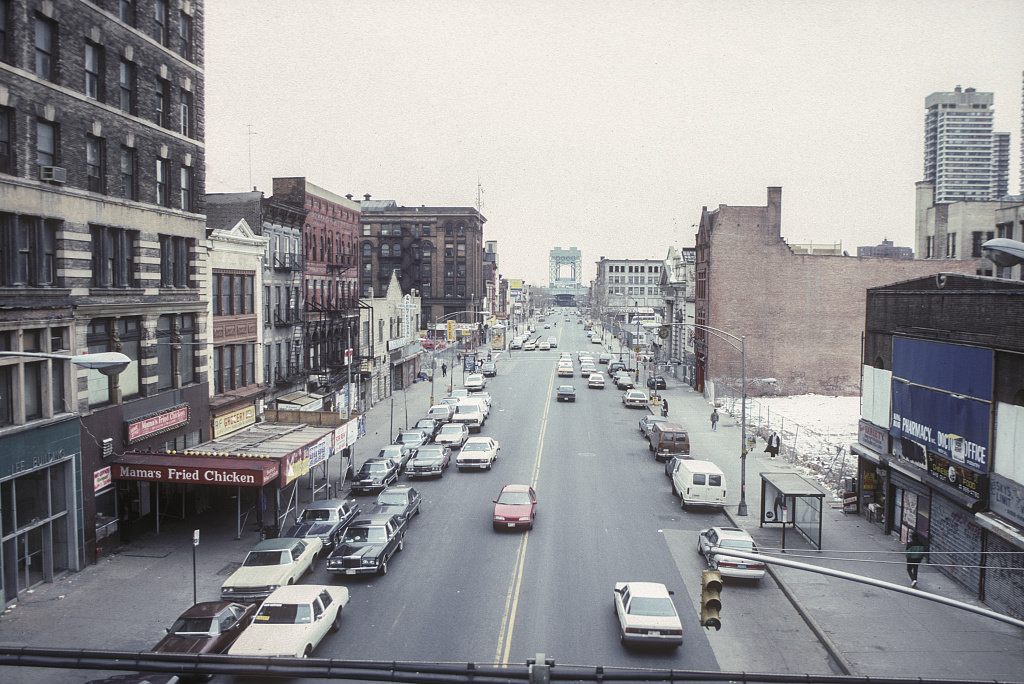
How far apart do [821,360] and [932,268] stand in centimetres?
1146

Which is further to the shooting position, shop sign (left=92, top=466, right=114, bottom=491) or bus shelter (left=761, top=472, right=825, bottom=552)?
bus shelter (left=761, top=472, right=825, bottom=552)

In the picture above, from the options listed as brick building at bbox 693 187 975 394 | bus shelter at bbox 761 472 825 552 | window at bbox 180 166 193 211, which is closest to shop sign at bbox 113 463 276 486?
window at bbox 180 166 193 211

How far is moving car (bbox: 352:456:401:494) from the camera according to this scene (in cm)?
3347

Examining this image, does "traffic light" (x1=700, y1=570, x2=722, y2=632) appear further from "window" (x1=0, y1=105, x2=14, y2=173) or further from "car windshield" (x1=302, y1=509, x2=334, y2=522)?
"window" (x1=0, y1=105, x2=14, y2=173)

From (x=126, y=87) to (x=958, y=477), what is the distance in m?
29.2

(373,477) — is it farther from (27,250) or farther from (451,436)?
(27,250)

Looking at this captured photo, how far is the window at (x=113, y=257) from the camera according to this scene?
25578 millimetres

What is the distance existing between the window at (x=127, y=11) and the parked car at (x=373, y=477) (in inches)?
749

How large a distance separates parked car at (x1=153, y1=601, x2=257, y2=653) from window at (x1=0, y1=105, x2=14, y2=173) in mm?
13453

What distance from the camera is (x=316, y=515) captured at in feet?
86.9

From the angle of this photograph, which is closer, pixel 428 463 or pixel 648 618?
pixel 648 618

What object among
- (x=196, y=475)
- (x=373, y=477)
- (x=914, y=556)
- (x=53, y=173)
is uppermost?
(x=53, y=173)

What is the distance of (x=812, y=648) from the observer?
18.1 m

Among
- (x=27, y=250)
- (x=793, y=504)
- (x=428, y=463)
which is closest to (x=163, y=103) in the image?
(x=27, y=250)
